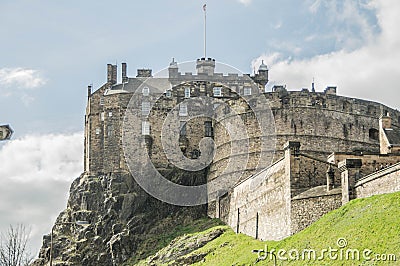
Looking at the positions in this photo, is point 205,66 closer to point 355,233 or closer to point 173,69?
point 173,69

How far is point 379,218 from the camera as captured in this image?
35.0 meters

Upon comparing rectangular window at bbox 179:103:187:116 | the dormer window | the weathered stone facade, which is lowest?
the weathered stone facade

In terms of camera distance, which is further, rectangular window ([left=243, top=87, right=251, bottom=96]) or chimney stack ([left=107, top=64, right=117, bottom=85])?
chimney stack ([left=107, top=64, right=117, bottom=85])

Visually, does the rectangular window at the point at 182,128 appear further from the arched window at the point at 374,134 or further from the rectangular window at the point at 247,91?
the arched window at the point at 374,134

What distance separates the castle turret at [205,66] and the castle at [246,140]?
11 centimetres

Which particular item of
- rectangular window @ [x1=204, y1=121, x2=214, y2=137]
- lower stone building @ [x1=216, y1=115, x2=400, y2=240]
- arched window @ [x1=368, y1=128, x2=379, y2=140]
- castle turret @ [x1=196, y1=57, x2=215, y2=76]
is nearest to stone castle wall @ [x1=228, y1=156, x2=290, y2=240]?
lower stone building @ [x1=216, y1=115, x2=400, y2=240]

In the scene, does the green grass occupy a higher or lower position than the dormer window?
lower

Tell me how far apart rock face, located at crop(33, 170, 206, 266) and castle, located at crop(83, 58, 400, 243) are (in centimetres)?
119

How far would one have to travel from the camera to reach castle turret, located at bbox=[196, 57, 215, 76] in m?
68.8

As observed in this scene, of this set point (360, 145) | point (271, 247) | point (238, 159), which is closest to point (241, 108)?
point (238, 159)

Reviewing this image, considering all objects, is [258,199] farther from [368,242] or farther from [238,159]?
[368,242]

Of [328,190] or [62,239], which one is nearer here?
[328,190]

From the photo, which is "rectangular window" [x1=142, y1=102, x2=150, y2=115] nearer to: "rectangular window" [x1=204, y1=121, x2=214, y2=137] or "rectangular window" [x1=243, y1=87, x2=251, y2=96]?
"rectangular window" [x1=204, y1=121, x2=214, y2=137]

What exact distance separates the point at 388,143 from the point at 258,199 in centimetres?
885
